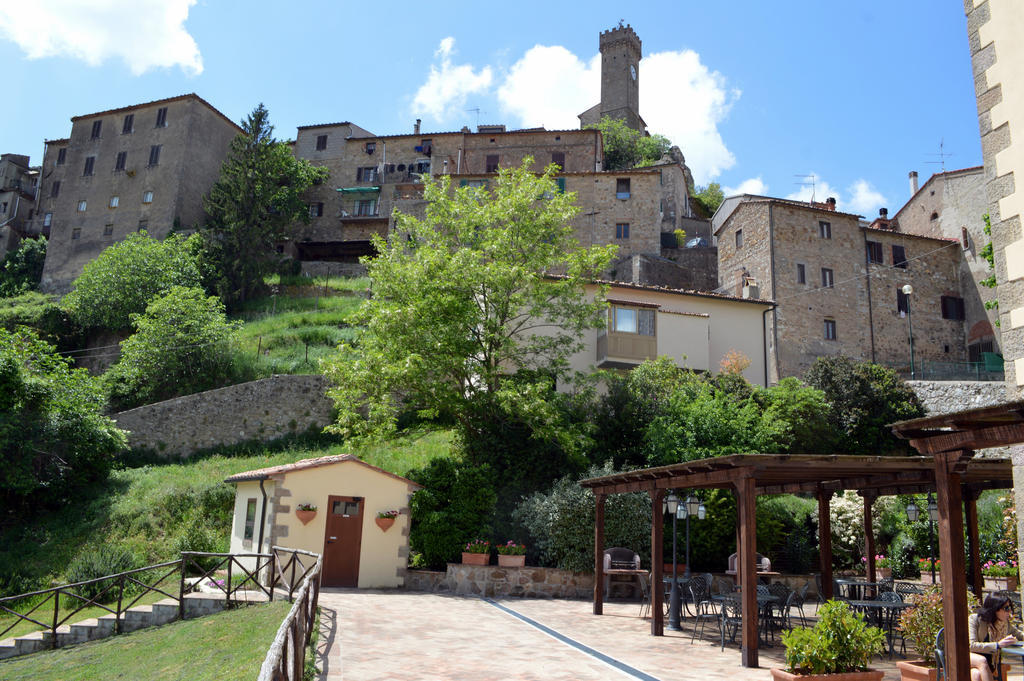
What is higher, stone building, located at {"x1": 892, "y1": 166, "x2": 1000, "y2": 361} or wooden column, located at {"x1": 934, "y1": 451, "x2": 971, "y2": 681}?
stone building, located at {"x1": 892, "y1": 166, "x2": 1000, "y2": 361}

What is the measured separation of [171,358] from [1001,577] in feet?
98.7

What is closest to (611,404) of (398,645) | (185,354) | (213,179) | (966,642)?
(398,645)

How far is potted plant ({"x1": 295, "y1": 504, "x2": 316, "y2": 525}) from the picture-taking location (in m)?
16.9

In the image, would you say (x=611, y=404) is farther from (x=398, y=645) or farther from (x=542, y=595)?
(x=398, y=645)

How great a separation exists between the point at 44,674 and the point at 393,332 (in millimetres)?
11605

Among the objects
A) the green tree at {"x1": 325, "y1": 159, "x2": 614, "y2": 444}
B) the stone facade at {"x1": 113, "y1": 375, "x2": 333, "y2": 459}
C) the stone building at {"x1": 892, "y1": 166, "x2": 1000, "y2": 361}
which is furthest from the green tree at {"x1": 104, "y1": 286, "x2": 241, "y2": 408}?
the stone building at {"x1": 892, "y1": 166, "x2": 1000, "y2": 361}

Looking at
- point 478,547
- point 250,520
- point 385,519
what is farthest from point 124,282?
point 478,547

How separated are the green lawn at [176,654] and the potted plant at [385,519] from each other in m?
4.58

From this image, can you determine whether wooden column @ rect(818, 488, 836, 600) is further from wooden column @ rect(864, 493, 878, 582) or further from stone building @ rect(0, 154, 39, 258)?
stone building @ rect(0, 154, 39, 258)

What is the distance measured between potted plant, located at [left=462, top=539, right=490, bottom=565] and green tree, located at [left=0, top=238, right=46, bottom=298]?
4603 cm

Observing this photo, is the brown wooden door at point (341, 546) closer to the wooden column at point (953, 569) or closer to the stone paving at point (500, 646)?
the stone paving at point (500, 646)

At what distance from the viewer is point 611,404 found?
22.5 meters

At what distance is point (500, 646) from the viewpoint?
10.2 meters

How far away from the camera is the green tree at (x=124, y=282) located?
39.8 m
